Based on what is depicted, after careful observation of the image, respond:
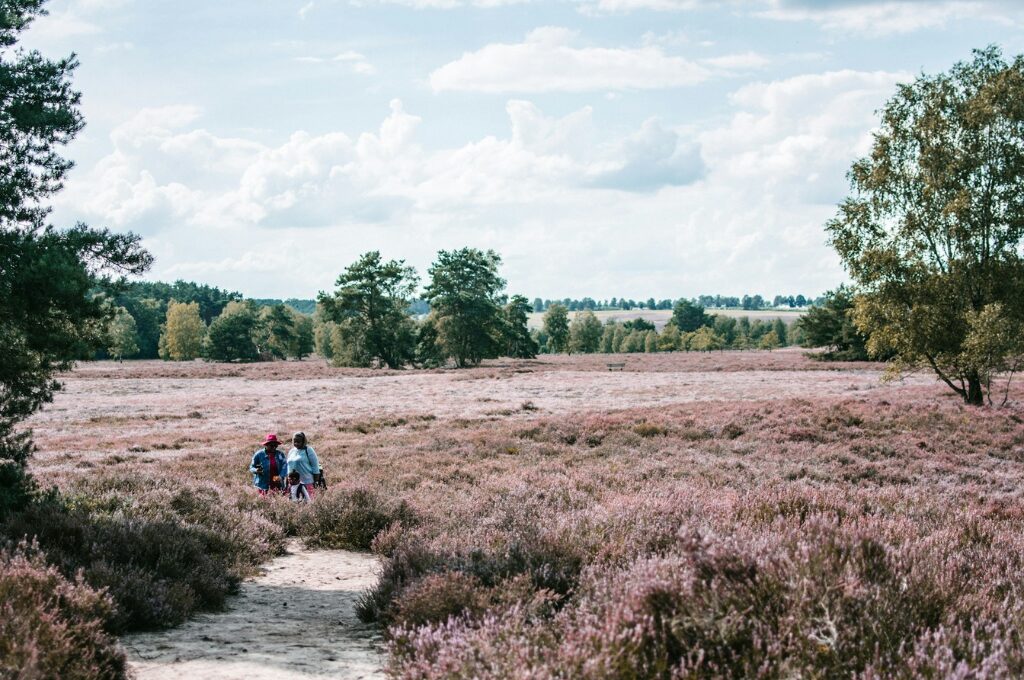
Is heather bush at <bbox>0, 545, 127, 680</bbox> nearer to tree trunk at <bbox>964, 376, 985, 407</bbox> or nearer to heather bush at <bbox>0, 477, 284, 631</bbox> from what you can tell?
heather bush at <bbox>0, 477, 284, 631</bbox>

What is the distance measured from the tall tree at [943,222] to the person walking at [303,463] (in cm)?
2235

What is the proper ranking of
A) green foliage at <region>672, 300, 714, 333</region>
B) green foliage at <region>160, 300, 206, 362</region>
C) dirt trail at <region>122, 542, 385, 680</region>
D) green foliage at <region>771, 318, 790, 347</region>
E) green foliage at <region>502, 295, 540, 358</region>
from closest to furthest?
dirt trail at <region>122, 542, 385, 680</region>, green foliage at <region>502, 295, 540, 358</region>, green foliage at <region>160, 300, 206, 362</region>, green foliage at <region>771, 318, 790, 347</region>, green foliage at <region>672, 300, 714, 333</region>

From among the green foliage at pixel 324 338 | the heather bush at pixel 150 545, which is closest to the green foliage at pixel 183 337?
the green foliage at pixel 324 338

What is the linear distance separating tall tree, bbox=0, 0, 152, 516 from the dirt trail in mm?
3213

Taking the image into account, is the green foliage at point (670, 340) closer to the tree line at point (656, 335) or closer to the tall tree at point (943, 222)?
the tree line at point (656, 335)

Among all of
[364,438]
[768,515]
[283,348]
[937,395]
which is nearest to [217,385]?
[364,438]

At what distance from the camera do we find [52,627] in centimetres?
466

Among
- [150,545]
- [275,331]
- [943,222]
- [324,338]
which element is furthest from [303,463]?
[324,338]

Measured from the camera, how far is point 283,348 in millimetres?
128500

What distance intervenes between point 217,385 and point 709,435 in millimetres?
41311

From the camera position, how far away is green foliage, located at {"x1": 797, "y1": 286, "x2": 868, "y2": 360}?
73438 mm

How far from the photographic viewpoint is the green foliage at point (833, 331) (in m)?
73.4

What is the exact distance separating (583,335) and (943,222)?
4667 inches

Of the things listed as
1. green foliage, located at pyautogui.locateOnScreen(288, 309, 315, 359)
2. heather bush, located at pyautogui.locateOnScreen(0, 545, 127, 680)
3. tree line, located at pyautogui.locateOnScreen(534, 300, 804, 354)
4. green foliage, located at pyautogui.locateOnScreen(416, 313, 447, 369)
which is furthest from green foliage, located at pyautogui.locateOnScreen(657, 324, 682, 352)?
heather bush, located at pyautogui.locateOnScreen(0, 545, 127, 680)
